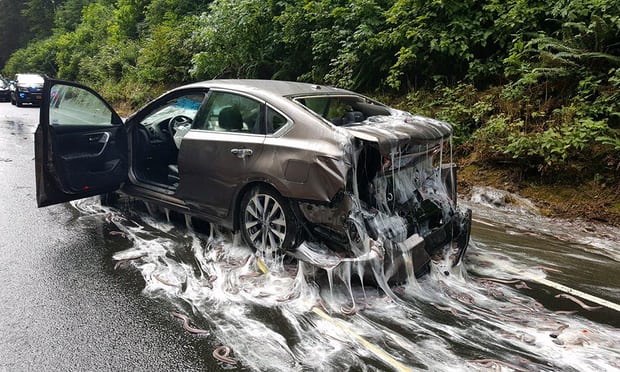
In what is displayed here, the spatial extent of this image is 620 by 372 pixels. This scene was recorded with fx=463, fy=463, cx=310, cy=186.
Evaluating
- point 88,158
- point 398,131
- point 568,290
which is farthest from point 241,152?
point 568,290

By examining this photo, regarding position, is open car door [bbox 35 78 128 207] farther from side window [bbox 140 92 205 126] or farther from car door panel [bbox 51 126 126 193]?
side window [bbox 140 92 205 126]

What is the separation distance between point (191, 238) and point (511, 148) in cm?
470

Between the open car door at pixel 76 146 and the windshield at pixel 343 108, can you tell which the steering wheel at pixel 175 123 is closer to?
the open car door at pixel 76 146

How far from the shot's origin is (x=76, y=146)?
512 cm

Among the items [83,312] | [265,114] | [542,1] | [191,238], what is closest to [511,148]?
[542,1]

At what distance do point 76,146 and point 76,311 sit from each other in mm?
2237

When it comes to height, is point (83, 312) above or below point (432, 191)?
below

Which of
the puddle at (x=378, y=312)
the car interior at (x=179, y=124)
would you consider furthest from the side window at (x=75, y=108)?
the puddle at (x=378, y=312)

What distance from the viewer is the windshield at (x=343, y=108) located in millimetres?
4371

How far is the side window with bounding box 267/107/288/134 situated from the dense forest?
159 inches

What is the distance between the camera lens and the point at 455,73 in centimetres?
916

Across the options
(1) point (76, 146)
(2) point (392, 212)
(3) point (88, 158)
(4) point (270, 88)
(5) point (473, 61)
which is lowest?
(2) point (392, 212)

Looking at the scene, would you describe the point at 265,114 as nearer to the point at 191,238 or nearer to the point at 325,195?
the point at 325,195

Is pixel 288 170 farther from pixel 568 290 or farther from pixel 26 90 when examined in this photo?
pixel 26 90
